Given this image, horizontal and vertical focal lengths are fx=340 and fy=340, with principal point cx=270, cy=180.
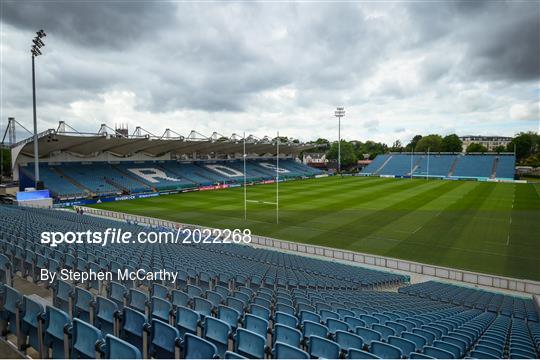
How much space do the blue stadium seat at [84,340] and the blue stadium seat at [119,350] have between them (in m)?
0.37

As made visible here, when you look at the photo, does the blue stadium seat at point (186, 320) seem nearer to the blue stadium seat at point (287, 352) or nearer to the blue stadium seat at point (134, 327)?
the blue stadium seat at point (134, 327)

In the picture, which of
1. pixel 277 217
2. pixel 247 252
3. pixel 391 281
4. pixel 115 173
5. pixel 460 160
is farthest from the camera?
pixel 460 160

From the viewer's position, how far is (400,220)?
3084 cm

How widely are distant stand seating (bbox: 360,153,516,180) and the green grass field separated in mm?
29197

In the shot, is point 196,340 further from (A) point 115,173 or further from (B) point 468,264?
(A) point 115,173

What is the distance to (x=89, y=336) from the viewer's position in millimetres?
3656

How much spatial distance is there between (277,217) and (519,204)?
2981cm

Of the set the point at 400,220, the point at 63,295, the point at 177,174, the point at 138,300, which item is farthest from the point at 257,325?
the point at 177,174

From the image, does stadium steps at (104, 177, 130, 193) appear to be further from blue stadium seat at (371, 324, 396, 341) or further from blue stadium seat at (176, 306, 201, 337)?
blue stadium seat at (371, 324, 396, 341)

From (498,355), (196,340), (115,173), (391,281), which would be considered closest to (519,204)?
(391,281)

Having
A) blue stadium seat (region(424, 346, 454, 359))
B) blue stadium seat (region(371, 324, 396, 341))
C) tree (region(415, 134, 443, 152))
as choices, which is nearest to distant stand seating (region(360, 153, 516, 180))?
tree (region(415, 134, 443, 152))

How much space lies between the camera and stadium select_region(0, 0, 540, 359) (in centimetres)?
450

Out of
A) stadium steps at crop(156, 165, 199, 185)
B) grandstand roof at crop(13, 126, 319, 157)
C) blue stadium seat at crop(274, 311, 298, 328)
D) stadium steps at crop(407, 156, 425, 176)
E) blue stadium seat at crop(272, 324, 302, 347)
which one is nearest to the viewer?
blue stadium seat at crop(272, 324, 302, 347)

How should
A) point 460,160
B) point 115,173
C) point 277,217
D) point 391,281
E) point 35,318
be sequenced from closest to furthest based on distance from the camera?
point 35,318 → point 391,281 → point 277,217 → point 115,173 → point 460,160
